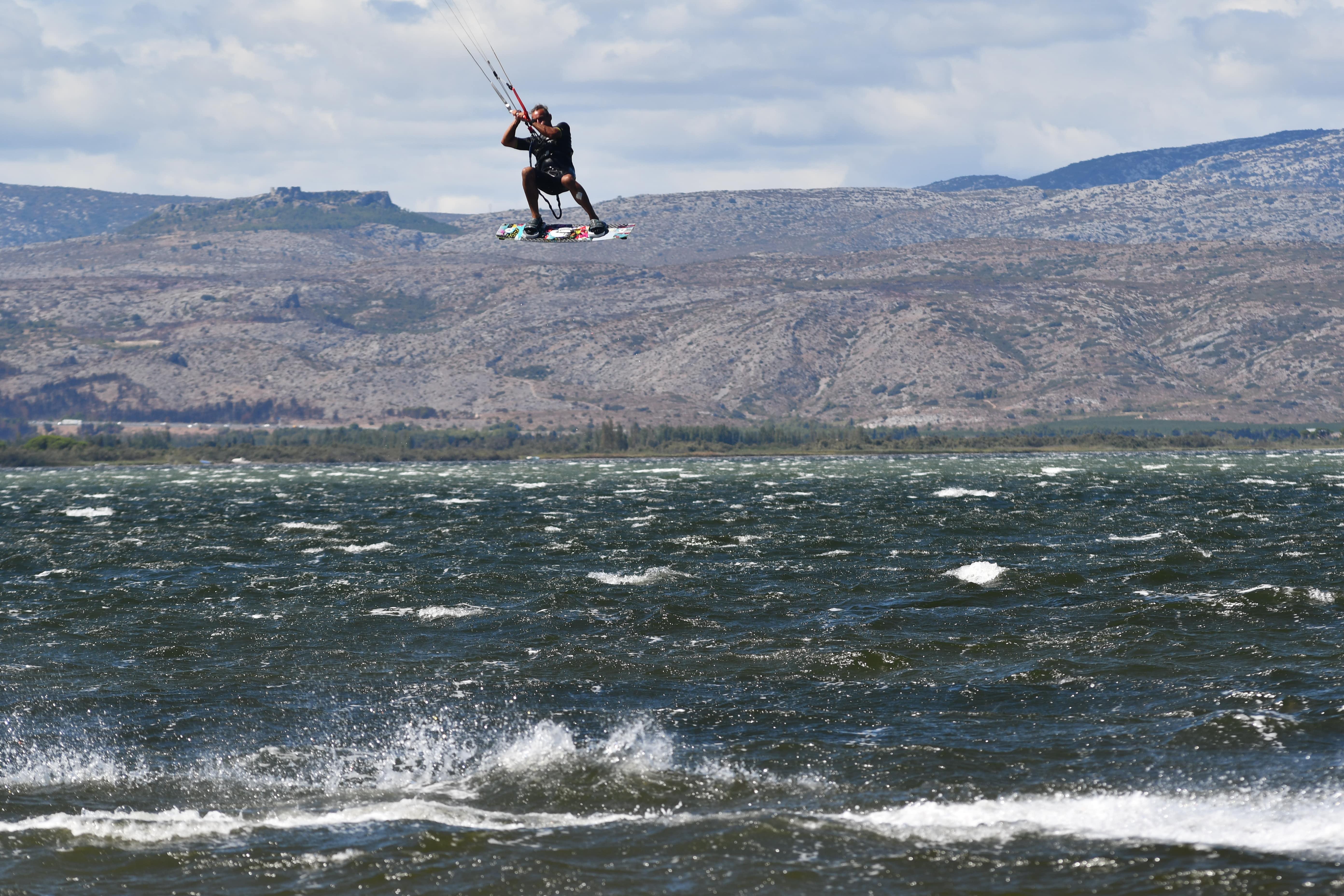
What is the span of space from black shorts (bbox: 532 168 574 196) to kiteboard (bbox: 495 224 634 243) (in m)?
2.73

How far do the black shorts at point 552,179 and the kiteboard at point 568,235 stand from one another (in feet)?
8.96

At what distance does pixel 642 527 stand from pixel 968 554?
25.1 m

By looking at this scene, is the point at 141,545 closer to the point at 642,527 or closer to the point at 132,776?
the point at 642,527

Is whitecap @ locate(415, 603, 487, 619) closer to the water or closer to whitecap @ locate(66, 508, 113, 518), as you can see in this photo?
the water

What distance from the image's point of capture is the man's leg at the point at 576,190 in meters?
31.8

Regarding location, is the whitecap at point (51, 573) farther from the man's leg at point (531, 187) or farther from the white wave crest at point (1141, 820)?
the white wave crest at point (1141, 820)

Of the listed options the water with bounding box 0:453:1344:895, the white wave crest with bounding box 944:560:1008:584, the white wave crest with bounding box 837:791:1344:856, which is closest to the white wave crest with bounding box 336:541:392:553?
the water with bounding box 0:453:1344:895

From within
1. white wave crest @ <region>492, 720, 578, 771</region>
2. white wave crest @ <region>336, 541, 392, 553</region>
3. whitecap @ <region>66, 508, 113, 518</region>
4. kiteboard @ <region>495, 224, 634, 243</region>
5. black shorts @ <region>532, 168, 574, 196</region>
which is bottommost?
whitecap @ <region>66, 508, 113, 518</region>

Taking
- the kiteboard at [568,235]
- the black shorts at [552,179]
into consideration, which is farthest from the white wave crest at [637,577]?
the black shorts at [552,179]

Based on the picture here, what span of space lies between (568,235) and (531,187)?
15.3 feet

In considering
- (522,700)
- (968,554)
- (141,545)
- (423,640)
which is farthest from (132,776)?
(141,545)

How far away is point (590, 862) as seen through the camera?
18.9 metres

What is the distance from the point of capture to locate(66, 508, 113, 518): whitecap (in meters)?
108

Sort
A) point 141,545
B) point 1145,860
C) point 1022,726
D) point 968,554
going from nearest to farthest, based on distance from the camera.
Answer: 1. point 1145,860
2. point 1022,726
3. point 968,554
4. point 141,545
